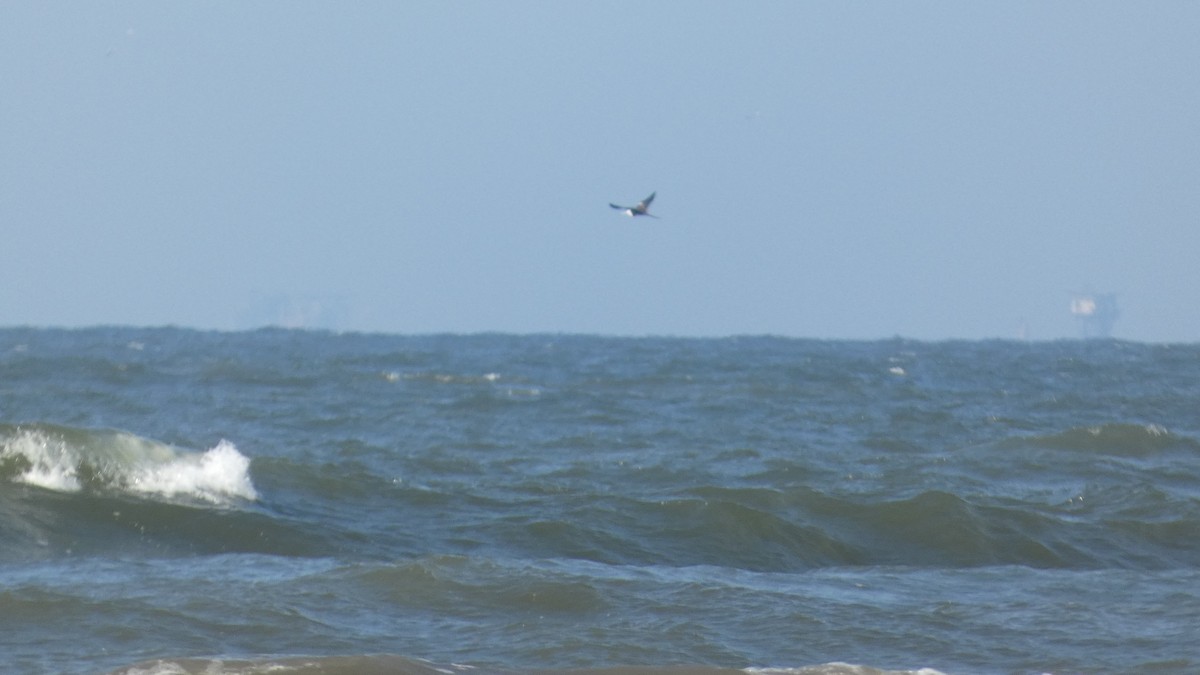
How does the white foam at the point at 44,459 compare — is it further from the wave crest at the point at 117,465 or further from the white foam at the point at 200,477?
the white foam at the point at 200,477

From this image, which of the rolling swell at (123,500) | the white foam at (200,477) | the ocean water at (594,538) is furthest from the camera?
the white foam at (200,477)

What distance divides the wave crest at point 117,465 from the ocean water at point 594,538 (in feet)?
0.12

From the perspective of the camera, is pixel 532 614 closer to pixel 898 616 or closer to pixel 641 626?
pixel 641 626

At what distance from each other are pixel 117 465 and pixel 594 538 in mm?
4559

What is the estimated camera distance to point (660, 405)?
25125mm

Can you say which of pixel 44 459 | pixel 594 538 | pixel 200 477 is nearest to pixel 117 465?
pixel 44 459

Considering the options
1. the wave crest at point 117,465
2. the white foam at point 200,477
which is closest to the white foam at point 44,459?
the wave crest at point 117,465

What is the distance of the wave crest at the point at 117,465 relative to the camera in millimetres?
13109

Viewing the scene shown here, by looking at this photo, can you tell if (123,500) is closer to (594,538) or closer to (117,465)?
(117,465)

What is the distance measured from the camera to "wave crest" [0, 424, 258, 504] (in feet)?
43.0

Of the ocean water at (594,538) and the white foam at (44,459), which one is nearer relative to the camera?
the ocean water at (594,538)

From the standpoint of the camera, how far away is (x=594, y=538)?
38.6 ft

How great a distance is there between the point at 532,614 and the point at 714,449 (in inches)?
369

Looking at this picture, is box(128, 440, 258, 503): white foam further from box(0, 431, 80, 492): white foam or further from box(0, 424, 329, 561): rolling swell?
box(0, 431, 80, 492): white foam
